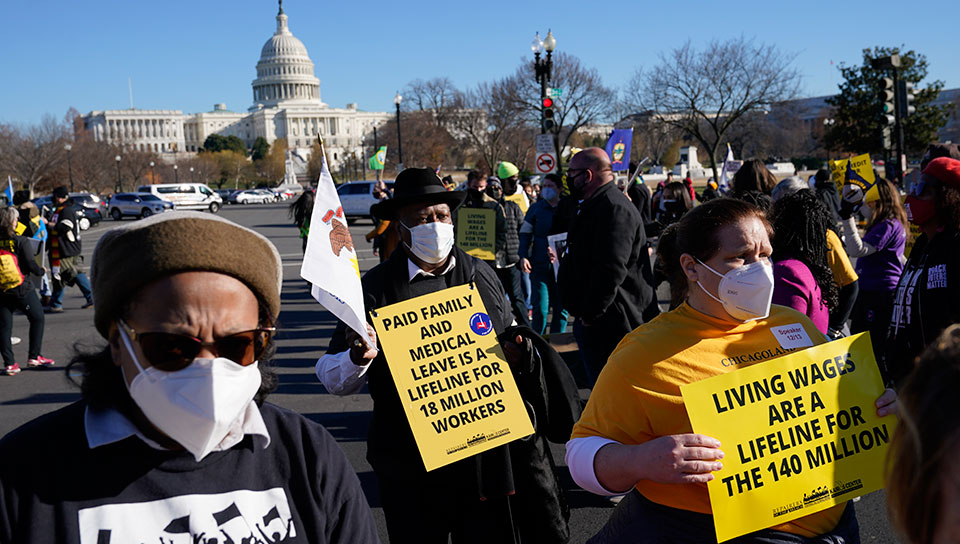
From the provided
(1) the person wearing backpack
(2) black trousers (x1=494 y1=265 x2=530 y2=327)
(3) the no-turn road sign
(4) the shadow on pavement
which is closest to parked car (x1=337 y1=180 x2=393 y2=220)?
(3) the no-turn road sign

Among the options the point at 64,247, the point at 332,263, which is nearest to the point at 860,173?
the point at 332,263

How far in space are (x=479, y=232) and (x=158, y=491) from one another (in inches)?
295

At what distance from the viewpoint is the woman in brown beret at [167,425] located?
5.07 feet

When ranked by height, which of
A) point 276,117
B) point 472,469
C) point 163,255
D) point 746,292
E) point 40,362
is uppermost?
point 276,117

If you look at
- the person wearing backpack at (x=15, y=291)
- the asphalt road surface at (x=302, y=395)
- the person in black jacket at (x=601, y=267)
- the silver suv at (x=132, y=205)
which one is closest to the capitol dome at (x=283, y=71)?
the silver suv at (x=132, y=205)

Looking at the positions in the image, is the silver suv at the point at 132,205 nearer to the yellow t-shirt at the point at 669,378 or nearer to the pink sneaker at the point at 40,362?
the pink sneaker at the point at 40,362

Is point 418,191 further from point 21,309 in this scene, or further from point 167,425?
point 21,309

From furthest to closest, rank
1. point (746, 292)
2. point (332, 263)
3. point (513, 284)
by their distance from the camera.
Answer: point (513, 284) < point (332, 263) < point (746, 292)

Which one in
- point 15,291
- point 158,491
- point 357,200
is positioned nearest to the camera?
point 158,491

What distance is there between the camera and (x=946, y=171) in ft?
12.2

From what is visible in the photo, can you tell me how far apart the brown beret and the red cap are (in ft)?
10.8

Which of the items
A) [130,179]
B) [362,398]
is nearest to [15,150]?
[130,179]

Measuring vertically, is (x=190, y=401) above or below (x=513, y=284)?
above

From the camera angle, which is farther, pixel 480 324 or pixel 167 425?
pixel 480 324
